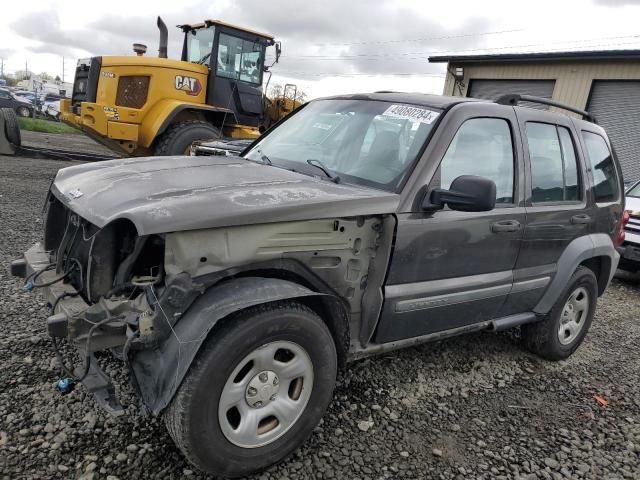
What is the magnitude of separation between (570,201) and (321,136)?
1997 millimetres

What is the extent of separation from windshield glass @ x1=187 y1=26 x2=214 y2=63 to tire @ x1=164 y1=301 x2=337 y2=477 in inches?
359

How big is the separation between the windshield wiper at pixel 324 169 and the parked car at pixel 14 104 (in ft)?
88.9

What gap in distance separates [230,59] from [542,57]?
10.1 m

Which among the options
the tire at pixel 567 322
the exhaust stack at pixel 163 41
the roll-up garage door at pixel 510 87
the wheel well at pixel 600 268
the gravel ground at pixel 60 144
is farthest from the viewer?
the roll-up garage door at pixel 510 87

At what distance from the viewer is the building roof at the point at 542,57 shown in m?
13.4

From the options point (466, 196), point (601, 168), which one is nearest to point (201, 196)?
point (466, 196)

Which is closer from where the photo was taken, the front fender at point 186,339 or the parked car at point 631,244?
the front fender at point 186,339

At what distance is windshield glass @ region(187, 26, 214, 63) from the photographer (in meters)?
10.2

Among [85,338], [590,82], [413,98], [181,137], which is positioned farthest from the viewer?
[590,82]

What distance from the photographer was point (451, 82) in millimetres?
18469

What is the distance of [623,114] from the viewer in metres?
13.7

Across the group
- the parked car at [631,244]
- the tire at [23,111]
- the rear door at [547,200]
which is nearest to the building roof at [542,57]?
the parked car at [631,244]

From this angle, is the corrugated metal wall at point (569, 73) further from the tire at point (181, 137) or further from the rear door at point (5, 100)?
the rear door at point (5, 100)

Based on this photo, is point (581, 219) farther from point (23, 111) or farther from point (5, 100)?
point (23, 111)
